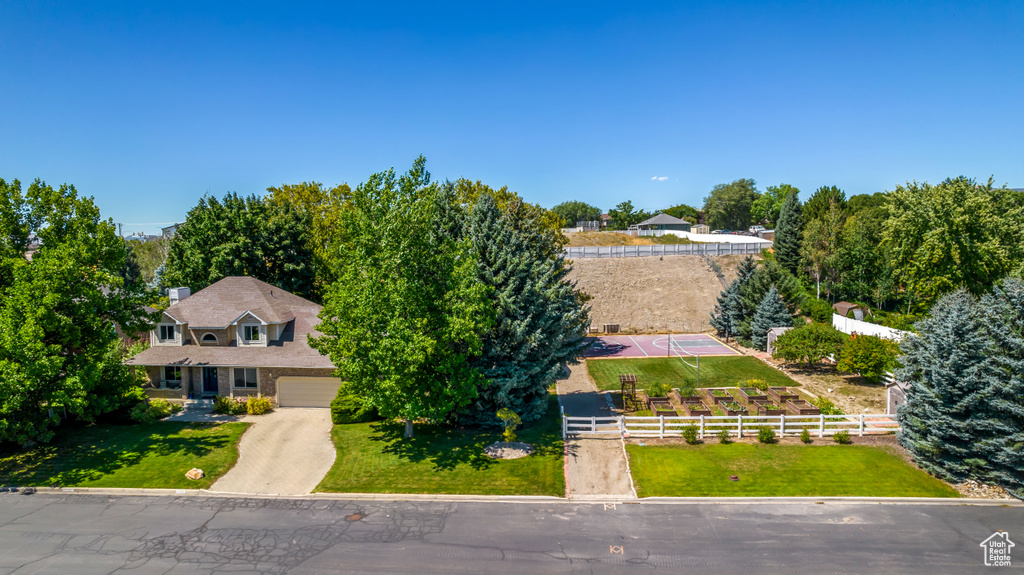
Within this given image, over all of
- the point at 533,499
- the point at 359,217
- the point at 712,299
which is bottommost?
the point at 533,499

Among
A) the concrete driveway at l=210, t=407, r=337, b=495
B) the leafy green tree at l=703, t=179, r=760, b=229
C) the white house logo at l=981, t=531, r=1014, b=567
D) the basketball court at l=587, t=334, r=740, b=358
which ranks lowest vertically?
the white house logo at l=981, t=531, r=1014, b=567

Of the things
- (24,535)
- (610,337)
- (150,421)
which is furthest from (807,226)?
(24,535)

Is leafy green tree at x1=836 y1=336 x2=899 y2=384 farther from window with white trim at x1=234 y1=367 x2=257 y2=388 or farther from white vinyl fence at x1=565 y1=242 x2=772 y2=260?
white vinyl fence at x1=565 y1=242 x2=772 y2=260

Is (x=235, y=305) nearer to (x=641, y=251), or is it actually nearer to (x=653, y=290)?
(x=653, y=290)

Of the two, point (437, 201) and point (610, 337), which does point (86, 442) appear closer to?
point (437, 201)

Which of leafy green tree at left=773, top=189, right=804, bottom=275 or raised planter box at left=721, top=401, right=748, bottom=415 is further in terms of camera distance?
leafy green tree at left=773, top=189, right=804, bottom=275

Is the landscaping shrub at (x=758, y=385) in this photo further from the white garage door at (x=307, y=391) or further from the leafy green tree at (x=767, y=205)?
the leafy green tree at (x=767, y=205)

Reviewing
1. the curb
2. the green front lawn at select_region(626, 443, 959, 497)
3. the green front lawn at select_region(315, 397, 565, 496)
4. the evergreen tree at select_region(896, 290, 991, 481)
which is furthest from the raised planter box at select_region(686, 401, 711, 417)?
the evergreen tree at select_region(896, 290, 991, 481)

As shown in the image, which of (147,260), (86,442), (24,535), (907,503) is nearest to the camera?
(24,535)

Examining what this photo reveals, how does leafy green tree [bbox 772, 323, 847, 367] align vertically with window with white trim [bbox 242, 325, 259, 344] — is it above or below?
below
